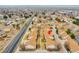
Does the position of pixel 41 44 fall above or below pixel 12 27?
below

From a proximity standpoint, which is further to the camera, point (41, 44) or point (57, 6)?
point (57, 6)

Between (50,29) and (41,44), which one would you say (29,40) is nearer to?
(41,44)

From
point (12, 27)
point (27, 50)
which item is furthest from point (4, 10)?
point (27, 50)
